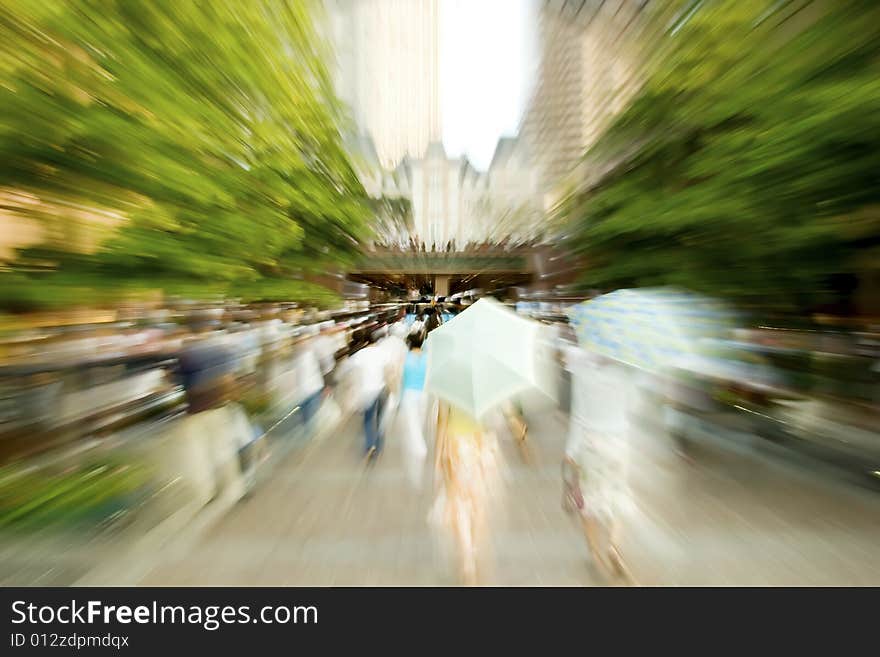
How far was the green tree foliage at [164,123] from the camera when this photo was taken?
2262 mm

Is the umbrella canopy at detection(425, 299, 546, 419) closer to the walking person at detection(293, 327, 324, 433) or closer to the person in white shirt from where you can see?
the person in white shirt

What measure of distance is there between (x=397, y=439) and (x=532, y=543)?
2.15 meters

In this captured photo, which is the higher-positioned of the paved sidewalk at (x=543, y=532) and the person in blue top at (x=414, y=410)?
the person in blue top at (x=414, y=410)

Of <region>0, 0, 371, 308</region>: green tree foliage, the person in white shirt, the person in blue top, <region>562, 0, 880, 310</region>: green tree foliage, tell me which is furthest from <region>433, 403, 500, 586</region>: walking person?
<region>562, 0, 880, 310</region>: green tree foliage

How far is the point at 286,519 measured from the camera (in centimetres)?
317

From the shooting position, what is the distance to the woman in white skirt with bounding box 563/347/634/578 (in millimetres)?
2221

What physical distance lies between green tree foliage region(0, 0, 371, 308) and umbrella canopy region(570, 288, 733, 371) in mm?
2999

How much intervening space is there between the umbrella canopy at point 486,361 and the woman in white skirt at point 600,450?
0.34m

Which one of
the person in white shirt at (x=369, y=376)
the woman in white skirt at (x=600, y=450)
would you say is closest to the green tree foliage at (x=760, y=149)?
the woman in white skirt at (x=600, y=450)

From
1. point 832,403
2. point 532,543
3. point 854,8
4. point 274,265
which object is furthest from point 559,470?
point 854,8

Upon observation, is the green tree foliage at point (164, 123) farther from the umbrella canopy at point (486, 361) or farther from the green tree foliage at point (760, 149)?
the green tree foliage at point (760, 149)

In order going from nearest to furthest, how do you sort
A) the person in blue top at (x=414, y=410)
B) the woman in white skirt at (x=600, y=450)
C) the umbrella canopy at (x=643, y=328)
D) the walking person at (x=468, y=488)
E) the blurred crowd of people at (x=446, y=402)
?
the umbrella canopy at (x=643, y=328) → the woman in white skirt at (x=600, y=450) → the blurred crowd of people at (x=446, y=402) → the walking person at (x=468, y=488) → the person in blue top at (x=414, y=410)

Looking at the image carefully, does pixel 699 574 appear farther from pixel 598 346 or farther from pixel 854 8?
pixel 854 8

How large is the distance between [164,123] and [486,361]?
2.85 m
